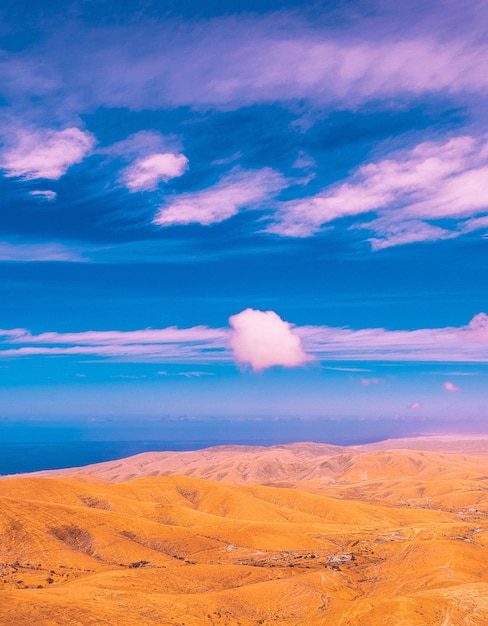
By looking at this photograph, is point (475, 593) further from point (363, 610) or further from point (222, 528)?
point (222, 528)

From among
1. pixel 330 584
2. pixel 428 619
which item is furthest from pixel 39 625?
pixel 330 584

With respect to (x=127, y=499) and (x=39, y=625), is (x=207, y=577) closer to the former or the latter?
(x=39, y=625)

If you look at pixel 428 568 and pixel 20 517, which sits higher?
pixel 20 517

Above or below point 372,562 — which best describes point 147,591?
above

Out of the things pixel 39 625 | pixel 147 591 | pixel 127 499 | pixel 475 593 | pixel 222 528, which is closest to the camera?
pixel 39 625

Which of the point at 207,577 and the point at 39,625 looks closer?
the point at 39,625

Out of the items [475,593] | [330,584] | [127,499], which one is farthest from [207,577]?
[127,499]

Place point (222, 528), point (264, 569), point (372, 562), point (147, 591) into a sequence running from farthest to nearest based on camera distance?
point (222, 528) < point (372, 562) < point (264, 569) < point (147, 591)

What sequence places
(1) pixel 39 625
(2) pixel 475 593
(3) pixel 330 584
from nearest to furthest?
(1) pixel 39 625 → (2) pixel 475 593 → (3) pixel 330 584

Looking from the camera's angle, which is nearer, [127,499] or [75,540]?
[75,540]
